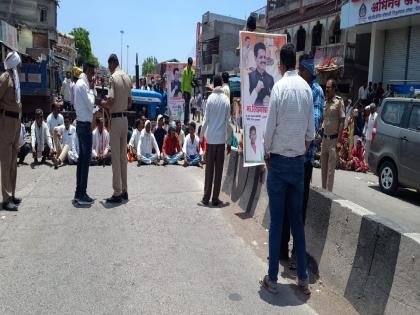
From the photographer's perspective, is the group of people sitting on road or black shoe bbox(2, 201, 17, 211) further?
the group of people sitting on road

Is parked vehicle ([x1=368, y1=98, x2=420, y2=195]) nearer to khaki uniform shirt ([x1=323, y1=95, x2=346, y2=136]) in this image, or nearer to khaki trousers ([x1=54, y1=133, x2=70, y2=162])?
khaki uniform shirt ([x1=323, y1=95, x2=346, y2=136])

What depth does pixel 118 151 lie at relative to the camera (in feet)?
24.1

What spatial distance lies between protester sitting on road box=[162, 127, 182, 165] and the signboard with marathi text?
38.1ft

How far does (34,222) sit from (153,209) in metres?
1.75

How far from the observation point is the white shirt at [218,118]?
24.5 ft

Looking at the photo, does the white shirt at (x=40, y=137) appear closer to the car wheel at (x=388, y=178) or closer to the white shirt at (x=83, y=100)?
the white shirt at (x=83, y=100)

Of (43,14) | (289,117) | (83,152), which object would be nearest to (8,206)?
(83,152)

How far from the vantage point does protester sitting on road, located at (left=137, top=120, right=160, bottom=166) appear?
11758 millimetres

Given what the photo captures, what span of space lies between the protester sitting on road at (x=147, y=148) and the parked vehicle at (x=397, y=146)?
5.31 metres

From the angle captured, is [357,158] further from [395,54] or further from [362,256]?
[395,54]

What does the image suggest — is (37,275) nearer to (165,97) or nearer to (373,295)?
(373,295)

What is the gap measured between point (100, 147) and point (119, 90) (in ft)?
14.8

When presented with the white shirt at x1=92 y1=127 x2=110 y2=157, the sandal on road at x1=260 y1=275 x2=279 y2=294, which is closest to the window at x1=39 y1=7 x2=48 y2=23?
the white shirt at x1=92 y1=127 x2=110 y2=157

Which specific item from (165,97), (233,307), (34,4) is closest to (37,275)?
(233,307)
